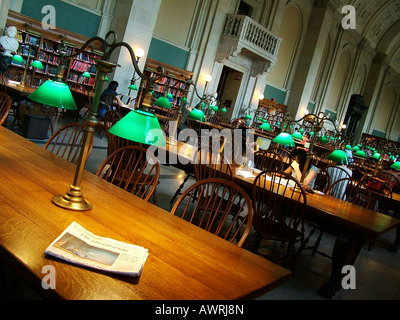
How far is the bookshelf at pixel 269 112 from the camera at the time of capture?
14438 millimetres

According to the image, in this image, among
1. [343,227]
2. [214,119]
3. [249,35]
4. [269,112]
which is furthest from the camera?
[269,112]

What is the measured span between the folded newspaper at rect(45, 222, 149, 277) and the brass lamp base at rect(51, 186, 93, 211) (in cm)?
19

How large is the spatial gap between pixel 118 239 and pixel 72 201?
0.34 meters

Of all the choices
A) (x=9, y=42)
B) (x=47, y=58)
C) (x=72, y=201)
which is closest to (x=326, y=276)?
(x=72, y=201)

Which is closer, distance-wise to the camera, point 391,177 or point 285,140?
point 285,140

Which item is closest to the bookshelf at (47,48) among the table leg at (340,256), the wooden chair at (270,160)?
the wooden chair at (270,160)

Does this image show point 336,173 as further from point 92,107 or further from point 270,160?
point 92,107

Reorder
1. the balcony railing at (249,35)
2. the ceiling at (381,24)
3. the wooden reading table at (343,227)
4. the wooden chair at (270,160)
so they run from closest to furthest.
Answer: the wooden reading table at (343,227), the wooden chair at (270,160), the balcony railing at (249,35), the ceiling at (381,24)

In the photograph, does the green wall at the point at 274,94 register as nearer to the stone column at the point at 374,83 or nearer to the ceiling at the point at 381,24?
the ceiling at the point at 381,24

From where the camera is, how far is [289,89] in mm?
15852

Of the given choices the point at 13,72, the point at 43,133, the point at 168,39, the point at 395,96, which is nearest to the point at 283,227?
the point at 43,133

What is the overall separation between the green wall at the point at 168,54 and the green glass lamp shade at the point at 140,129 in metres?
9.86

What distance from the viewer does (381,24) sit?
19.1m
